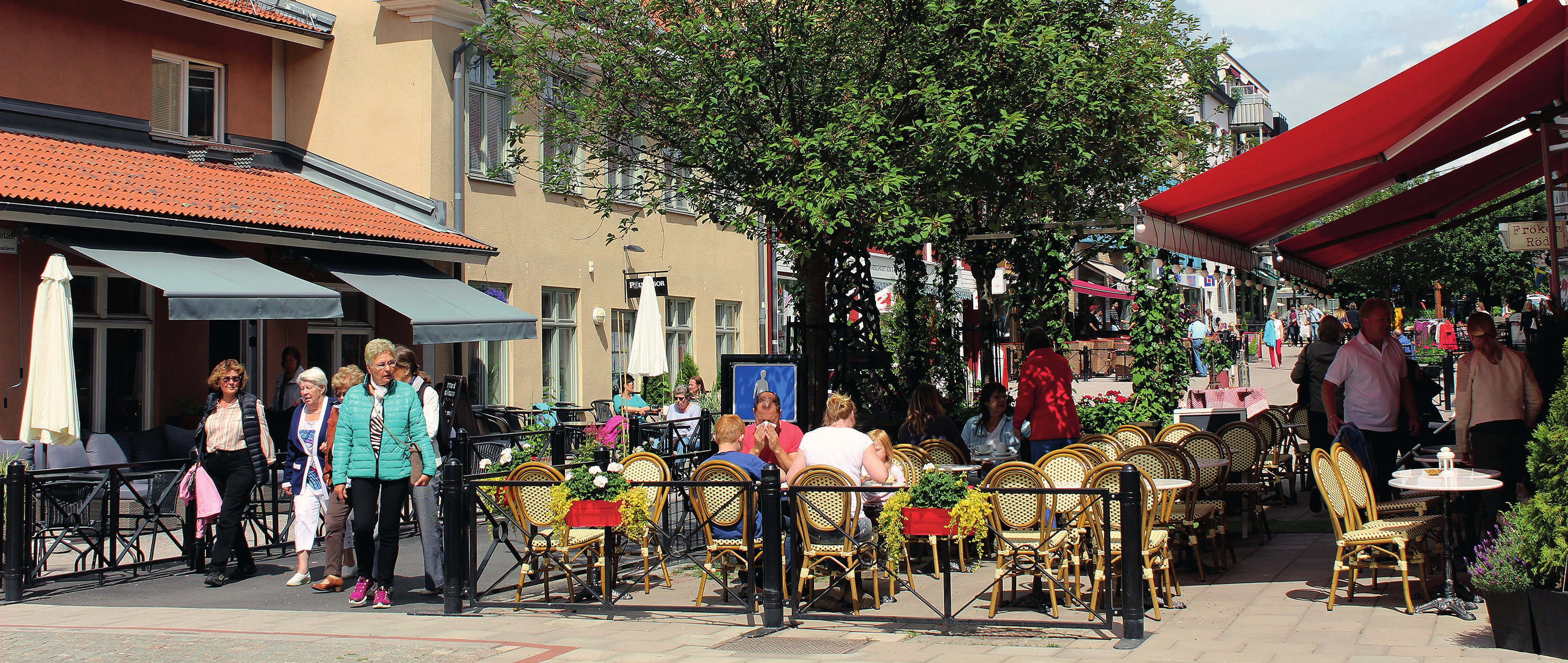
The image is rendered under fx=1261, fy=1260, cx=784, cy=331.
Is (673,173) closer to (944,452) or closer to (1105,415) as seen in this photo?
(1105,415)

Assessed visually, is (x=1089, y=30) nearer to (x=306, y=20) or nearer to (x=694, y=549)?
(x=694, y=549)

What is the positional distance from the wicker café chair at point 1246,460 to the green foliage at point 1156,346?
3819mm

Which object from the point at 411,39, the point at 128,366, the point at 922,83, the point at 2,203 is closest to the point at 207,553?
the point at 2,203

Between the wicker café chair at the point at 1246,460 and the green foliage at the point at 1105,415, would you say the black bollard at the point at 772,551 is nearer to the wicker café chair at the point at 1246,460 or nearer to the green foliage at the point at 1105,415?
the wicker café chair at the point at 1246,460

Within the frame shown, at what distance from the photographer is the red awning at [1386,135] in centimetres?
619

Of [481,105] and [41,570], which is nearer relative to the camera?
[41,570]

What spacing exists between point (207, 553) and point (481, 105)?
10034 mm

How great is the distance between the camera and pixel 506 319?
16.1m

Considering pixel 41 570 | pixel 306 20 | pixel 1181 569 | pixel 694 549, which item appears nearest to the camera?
pixel 1181 569

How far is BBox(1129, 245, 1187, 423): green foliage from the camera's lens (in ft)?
44.1

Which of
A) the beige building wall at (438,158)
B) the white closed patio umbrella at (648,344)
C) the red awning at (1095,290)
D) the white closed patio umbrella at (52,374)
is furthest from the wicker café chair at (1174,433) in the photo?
the red awning at (1095,290)

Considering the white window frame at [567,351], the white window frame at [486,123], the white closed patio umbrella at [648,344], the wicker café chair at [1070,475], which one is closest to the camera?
the wicker café chair at [1070,475]

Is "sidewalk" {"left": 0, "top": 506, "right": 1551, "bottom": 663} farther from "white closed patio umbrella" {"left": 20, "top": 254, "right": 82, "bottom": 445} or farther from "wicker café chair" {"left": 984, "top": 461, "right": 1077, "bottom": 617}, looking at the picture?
"white closed patio umbrella" {"left": 20, "top": 254, "right": 82, "bottom": 445}

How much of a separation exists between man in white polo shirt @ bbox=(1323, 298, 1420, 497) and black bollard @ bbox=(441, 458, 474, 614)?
219 inches
